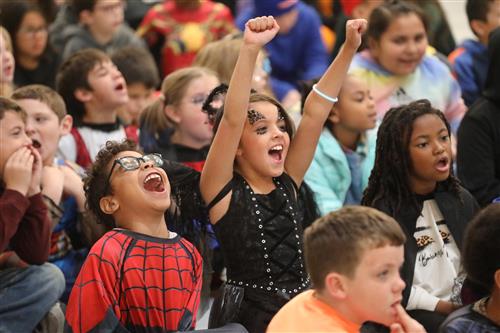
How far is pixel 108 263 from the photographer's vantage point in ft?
11.1

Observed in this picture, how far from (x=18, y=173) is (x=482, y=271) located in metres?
1.71

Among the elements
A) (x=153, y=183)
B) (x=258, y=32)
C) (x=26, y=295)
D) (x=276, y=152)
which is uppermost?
(x=258, y=32)

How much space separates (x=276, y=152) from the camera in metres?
3.66

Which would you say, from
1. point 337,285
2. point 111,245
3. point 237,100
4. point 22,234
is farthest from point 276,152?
point 22,234

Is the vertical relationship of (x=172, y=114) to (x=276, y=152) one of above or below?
below

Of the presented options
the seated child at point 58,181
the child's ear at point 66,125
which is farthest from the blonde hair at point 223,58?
the seated child at point 58,181

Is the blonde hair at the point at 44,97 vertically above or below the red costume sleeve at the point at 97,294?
above

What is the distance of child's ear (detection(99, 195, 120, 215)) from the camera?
3592 mm

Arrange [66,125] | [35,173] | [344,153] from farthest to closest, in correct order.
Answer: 1. [344,153]
2. [66,125]
3. [35,173]

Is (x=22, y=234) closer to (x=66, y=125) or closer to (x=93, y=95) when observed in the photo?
(x=66, y=125)

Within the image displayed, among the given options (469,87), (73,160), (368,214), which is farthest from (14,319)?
(469,87)

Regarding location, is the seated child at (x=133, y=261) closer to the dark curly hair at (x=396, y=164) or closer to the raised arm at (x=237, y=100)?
the raised arm at (x=237, y=100)

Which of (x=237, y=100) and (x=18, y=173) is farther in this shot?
(x=18, y=173)

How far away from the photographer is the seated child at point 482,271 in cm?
321
